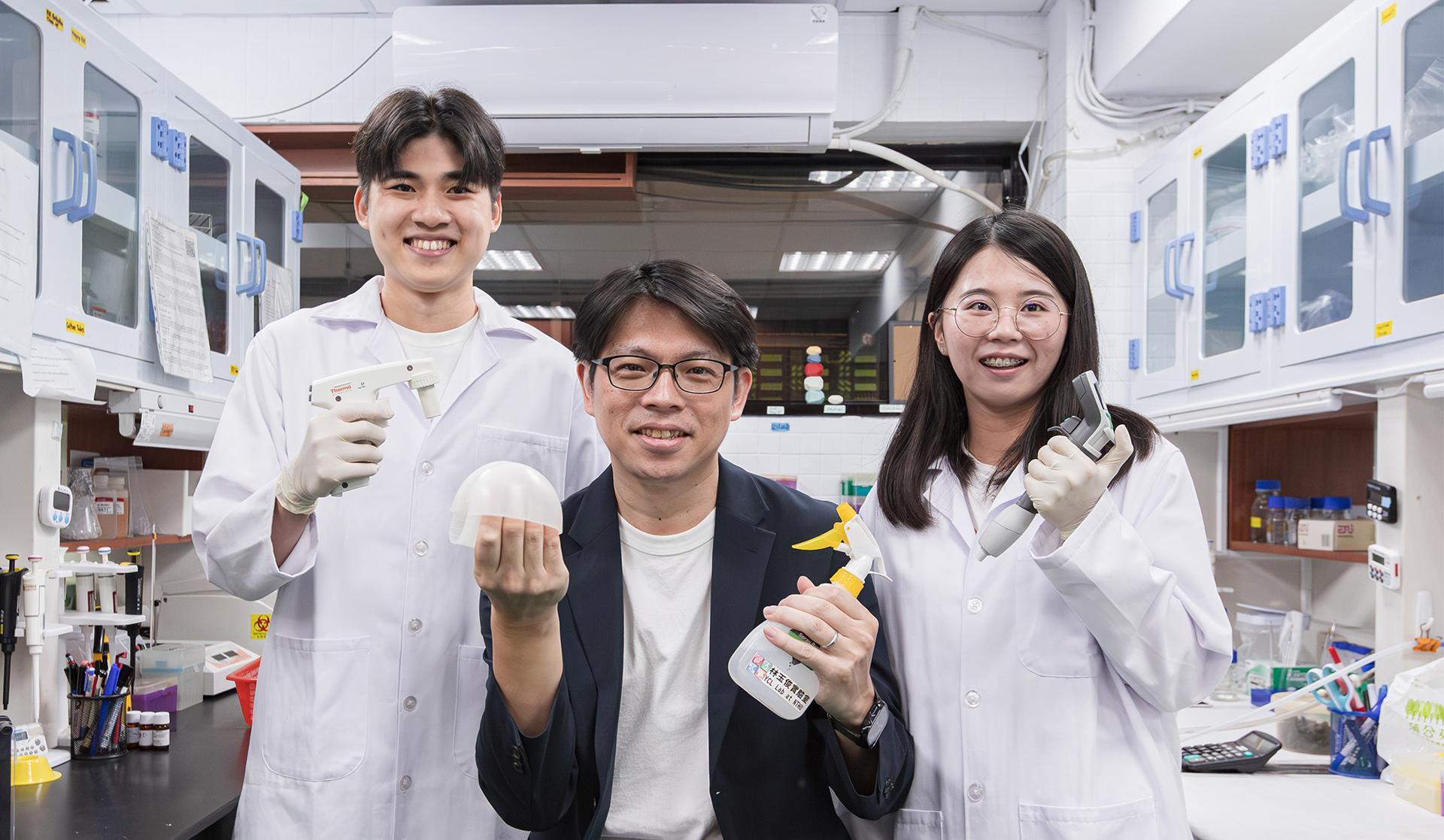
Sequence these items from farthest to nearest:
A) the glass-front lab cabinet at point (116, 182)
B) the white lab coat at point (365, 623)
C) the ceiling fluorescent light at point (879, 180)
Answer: the ceiling fluorescent light at point (879, 180) < the glass-front lab cabinet at point (116, 182) < the white lab coat at point (365, 623)

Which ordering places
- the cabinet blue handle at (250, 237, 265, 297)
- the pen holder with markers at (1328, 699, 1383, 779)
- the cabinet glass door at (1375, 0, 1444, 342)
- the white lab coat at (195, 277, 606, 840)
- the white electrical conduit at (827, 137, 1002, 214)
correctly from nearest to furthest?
the white lab coat at (195, 277, 606, 840) < the cabinet glass door at (1375, 0, 1444, 342) < the pen holder with markers at (1328, 699, 1383, 779) < the cabinet blue handle at (250, 237, 265, 297) < the white electrical conduit at (827, 137, 1002, 214)

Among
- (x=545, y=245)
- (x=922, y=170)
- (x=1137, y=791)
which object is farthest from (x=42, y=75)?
(x=922, y=170)

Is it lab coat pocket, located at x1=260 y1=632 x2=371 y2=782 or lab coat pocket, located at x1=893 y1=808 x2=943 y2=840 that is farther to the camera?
lab coat pocket, located at x1=260 y1=632 x2=371 y2=782

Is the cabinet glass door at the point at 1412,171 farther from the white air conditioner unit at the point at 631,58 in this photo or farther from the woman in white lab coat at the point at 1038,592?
the white air conditioner unit at the point at 631,58

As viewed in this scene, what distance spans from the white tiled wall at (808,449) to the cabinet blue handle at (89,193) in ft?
9.01

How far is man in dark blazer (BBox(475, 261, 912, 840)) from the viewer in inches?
50.0

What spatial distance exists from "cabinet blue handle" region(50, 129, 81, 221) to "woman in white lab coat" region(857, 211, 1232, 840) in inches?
64.7

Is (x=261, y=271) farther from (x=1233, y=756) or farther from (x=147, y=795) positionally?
(x=1233, y=756)

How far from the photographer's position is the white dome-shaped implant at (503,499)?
1122 millimetres

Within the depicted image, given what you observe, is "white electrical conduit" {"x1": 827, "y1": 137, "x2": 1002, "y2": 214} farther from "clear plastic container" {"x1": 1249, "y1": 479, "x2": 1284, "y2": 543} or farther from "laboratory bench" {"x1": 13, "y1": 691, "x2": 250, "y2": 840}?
"laboratory bench" {"x1": 13, "y1": 691, "x2": 250, "y2": 840}

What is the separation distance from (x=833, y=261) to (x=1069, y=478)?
357 cm

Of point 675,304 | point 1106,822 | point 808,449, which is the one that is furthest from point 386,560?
point 808,449

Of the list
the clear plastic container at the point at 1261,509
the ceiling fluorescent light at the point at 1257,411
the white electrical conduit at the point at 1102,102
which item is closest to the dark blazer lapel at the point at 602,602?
the ceiling fluorescent light at the point at 1257,411

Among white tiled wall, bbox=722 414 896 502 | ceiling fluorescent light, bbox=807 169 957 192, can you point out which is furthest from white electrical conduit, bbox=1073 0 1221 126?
white tiled wall, bbox=722 414 896 502
